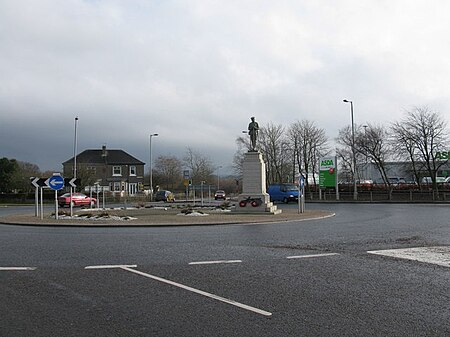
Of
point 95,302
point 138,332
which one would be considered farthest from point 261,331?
point 95,302

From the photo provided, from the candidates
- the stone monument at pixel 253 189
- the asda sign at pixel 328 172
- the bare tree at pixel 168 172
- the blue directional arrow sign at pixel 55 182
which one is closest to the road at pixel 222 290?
the blue directional arrow sign at pixel 55 182

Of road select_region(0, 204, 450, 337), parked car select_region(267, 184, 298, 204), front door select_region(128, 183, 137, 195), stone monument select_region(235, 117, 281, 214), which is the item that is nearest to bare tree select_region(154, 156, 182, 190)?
front door select_region(128, 183, 137, 195)

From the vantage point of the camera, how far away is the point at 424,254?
1046 centimetres

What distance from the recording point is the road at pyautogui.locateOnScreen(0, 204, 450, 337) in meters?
5.21

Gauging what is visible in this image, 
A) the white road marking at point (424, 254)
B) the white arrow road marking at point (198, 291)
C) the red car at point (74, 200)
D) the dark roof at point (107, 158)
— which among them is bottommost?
the white road marking at point (424, 254)

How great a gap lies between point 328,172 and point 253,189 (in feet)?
81.8

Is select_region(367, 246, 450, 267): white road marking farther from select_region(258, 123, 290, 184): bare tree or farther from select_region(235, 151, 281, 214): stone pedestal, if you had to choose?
select_region(258, 123, 290, 184): bare tree

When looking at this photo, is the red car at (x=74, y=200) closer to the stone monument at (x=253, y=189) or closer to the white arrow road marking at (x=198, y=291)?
the stone monument at (x=253, y=189)

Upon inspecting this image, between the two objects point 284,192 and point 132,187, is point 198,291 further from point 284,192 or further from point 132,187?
point 132,187

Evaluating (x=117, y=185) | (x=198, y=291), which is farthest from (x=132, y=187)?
(x=198, y=291)

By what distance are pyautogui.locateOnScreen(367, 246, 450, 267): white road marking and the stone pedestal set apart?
16662 mm

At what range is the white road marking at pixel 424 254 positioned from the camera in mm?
9602

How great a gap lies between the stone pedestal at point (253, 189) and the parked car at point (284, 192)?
67.8ft

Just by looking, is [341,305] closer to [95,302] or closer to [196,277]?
[196,277]
